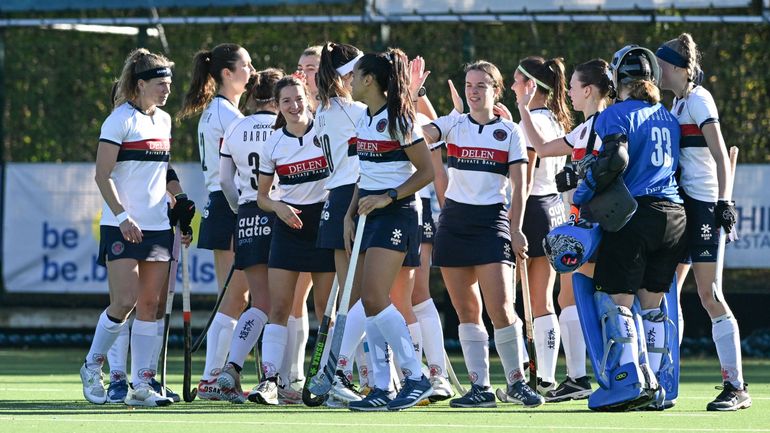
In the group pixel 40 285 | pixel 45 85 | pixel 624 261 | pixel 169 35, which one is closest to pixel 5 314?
pixel 40 285

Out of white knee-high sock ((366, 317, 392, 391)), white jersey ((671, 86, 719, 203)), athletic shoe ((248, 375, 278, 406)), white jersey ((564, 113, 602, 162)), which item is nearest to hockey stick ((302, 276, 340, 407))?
athletic shoe ((248, 375, 278, 406))

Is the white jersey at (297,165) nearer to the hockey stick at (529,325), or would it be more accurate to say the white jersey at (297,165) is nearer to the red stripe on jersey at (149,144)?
the red stripe on jersey at (149,144)

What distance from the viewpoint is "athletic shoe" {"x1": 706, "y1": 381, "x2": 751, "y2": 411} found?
323 inches

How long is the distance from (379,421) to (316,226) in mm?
1638

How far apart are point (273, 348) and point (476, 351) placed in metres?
1.16

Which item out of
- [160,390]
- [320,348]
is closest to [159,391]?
[160,390]

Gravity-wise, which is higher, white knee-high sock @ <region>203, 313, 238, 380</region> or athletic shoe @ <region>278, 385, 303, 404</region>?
white knee-high sock @ <region>203, 313, 238, 380</region>

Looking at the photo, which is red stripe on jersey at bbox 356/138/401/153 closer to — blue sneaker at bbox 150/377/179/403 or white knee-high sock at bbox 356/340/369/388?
white knee-high sock at bbox 356/340/369/388

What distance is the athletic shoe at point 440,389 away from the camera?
886 cm

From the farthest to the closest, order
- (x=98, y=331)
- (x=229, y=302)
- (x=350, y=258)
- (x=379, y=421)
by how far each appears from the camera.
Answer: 1. (x=229, y=302)
2. (x=98, y=331)
3. (x=350, y=258)
4. (x=379, y=421)

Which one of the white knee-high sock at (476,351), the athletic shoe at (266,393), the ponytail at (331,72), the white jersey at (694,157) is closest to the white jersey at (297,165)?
the ponytail at (331,72)

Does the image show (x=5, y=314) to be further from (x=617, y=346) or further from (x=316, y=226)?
(x=617, y=346)

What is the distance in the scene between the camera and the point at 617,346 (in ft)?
25.8

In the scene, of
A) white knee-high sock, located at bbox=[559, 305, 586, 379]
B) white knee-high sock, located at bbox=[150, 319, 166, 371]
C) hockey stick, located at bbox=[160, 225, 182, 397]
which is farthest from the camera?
white knee-high sock, located at bbox=[559, 305, 586, 379]
